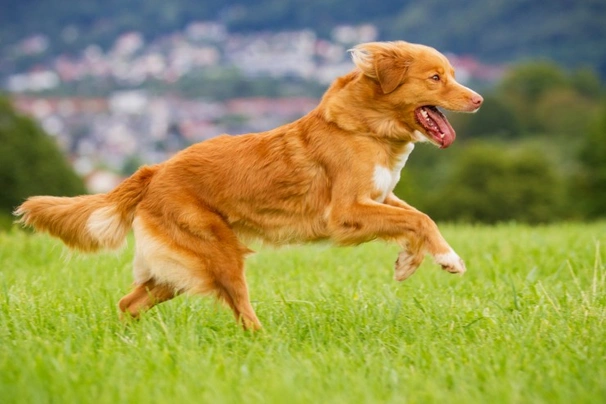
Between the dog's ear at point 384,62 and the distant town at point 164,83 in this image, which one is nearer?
the dog's ear at point 384,62

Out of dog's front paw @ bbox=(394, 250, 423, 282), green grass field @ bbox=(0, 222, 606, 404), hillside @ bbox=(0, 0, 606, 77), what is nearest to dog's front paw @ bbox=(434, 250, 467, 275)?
dog's front paw @ bbox=(394, 250, 423, 282)

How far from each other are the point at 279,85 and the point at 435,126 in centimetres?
11439

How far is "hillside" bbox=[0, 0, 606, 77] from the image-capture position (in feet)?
458

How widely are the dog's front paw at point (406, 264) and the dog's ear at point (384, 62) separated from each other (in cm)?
115

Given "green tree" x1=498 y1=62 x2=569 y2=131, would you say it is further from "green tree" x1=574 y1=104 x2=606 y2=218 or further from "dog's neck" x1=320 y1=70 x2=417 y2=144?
"dog's neck" x1=320 y1=70 x2=417 y2=144

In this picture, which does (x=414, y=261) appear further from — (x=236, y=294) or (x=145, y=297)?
(x=145, y=297)

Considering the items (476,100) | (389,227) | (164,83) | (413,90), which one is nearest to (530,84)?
(164,83)

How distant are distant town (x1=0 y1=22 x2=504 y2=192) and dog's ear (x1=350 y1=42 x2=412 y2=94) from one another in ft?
160

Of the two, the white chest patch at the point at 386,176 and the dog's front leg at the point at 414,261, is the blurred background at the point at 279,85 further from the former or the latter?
the dog's front leg at the point at 414,261

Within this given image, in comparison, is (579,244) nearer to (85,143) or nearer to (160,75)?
(85,143)

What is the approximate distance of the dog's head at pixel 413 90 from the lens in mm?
5656

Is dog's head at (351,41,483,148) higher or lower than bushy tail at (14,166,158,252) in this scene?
higher

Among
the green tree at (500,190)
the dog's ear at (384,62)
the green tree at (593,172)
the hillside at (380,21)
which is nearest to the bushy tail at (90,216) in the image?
the dog's ear at (384,62)

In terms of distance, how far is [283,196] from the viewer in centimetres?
560
